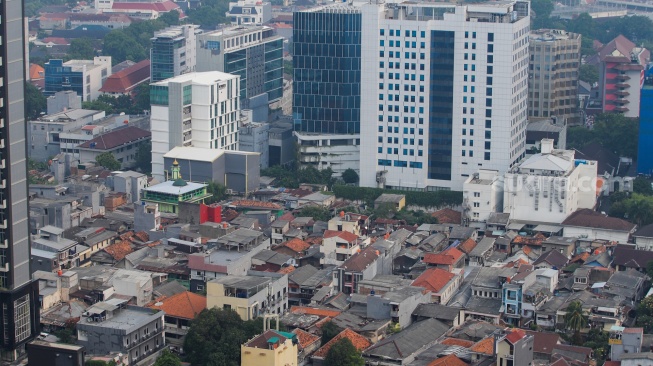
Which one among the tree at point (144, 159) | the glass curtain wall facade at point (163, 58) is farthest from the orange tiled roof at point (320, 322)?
the glass curtain wall facade at point (163, 58)

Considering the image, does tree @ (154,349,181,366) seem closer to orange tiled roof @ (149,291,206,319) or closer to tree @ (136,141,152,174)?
orange tiled roof @ (149,291,206,319)

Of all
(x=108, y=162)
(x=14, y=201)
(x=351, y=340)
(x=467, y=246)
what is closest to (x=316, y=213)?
(x=467, y=246)

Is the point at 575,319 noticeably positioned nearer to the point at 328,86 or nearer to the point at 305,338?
the point at 305,338

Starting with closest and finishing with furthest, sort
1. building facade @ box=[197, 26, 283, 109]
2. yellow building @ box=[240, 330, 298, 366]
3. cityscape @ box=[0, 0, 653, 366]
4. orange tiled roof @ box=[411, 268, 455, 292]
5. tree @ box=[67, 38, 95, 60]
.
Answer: yellow building @ box=[240, 330, 298, 366] < cityscape @ box=[0, 0, 653, 366] < orange tiled roof @ box=[411, 268, 455, 292] < building facade @ box=[197, 26, 283, 109] < tree @ box=[67, 38, 95, 60]

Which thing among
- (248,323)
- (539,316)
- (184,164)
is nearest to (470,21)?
(184,164)

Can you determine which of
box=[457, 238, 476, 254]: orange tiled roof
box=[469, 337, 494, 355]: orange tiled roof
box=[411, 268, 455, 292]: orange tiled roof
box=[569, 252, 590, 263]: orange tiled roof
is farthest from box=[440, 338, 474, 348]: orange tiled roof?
box=[569, 252, 590, 263]: orange tiled roof

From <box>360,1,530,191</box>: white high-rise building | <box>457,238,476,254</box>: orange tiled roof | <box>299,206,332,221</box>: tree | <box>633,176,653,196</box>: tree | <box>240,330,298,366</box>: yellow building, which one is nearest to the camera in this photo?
<box>240,330,298,366</box>: yellow building

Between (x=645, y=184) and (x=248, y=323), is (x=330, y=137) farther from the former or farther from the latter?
(x=248, y=323)
